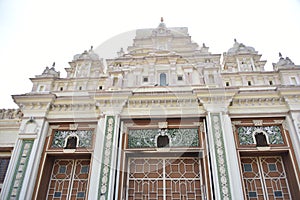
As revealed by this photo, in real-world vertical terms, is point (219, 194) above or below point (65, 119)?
below

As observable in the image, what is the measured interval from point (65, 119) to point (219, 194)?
19.8 ft

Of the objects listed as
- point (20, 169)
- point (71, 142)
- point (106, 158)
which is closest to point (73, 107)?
point (71, 142)

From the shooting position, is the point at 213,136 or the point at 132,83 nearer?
the point at 213,136

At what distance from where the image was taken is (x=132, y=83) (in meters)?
11.6

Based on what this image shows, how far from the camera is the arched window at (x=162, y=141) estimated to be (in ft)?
32.2

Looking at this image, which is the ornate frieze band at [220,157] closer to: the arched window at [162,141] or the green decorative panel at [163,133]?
the green decorative panel at [163,133]

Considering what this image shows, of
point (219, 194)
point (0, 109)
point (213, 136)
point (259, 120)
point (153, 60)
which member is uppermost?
point (153, 60)

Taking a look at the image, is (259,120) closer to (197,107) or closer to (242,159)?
(242,159)

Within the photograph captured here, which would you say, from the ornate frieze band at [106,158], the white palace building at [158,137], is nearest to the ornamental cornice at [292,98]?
the white palace building at [158,137]

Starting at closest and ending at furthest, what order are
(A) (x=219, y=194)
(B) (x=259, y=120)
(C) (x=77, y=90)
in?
1. (A) (x=219, y=194)
2. (B) (x=259, y=120)
3. (C) (x=77, y=90)

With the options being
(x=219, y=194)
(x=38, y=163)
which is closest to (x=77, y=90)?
(x=38, y=163)

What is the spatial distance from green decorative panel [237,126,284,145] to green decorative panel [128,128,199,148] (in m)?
1.55

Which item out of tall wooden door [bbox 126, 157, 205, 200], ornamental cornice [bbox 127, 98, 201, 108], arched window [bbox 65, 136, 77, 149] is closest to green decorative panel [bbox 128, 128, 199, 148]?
tall wooden door [bbox 126, 157, 205, 200]

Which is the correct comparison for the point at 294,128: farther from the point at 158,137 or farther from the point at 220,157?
the point at 158,137
